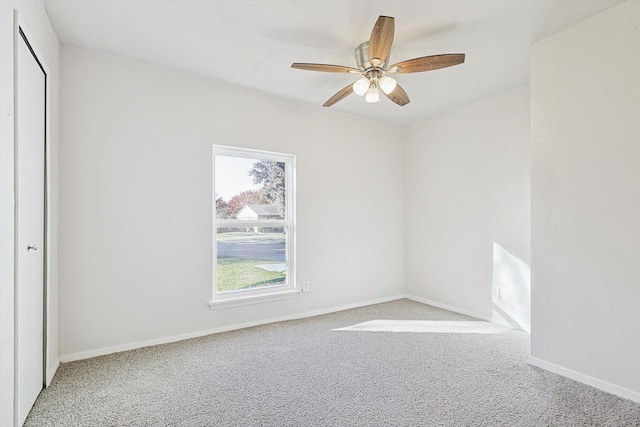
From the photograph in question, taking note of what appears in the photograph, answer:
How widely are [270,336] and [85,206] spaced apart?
190 centimetres

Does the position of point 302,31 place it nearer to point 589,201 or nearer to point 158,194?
point 158,194

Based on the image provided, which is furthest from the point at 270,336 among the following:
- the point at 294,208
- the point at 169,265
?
the point at 294,208

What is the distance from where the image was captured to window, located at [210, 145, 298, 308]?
3.42 m

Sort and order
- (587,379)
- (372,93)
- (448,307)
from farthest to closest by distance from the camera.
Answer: (448,307)
(372,93)
(587,379)

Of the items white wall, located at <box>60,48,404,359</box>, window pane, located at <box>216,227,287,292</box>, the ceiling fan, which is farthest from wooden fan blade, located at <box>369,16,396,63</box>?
window pane, located at <box>216,227,287,292</box>

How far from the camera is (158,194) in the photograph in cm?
300

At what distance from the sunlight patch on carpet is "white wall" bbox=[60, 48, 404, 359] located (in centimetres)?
68

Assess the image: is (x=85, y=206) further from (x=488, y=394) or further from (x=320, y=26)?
(x=488, y=394)

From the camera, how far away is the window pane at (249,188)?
3.45 m

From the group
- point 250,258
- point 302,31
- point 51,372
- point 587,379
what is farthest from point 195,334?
point 587,379

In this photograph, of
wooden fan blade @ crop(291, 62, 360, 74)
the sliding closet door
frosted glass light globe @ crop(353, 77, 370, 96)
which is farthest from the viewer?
frosted glass light globe @ crop(353, 77, 370, 96)

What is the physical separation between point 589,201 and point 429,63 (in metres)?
1.41

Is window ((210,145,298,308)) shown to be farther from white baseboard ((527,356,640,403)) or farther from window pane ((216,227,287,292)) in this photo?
white baseboard ((527,356,640,403))

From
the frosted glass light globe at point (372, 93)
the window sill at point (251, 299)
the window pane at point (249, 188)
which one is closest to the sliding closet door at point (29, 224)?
the window sill at point (251, 299)
